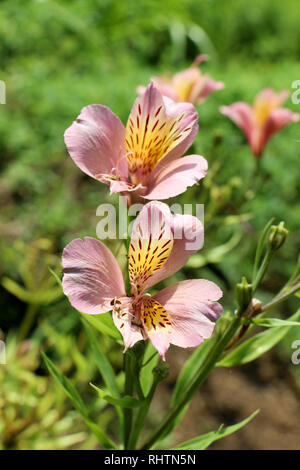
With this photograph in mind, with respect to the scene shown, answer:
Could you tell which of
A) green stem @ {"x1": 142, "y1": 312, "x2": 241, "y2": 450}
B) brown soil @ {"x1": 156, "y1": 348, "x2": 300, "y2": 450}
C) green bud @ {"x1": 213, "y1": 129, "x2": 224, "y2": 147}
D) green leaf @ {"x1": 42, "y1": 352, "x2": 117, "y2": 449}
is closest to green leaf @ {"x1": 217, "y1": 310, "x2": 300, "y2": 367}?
green stem @ {"x1": 142, "y1": 312, "x2": 241, "y2": 450}

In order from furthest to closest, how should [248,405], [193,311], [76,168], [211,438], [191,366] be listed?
[76,168]
[248,405]
[191,366]
[211,438]
[193,311]

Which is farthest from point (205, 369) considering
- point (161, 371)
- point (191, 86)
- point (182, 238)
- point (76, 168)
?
point (76, 168)

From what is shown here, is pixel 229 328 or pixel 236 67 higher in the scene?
pixel 236 67

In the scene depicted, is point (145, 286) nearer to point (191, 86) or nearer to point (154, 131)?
point (154, 131)

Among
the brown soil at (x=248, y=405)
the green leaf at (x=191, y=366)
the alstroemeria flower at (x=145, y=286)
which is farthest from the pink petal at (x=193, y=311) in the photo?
the brown soil at (x=248, y=405)

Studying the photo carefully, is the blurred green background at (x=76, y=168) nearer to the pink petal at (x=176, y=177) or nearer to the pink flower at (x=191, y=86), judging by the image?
the pink flower at (x=191, y=86)

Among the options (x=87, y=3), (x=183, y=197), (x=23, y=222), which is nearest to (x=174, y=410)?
(x=183, y=197)
